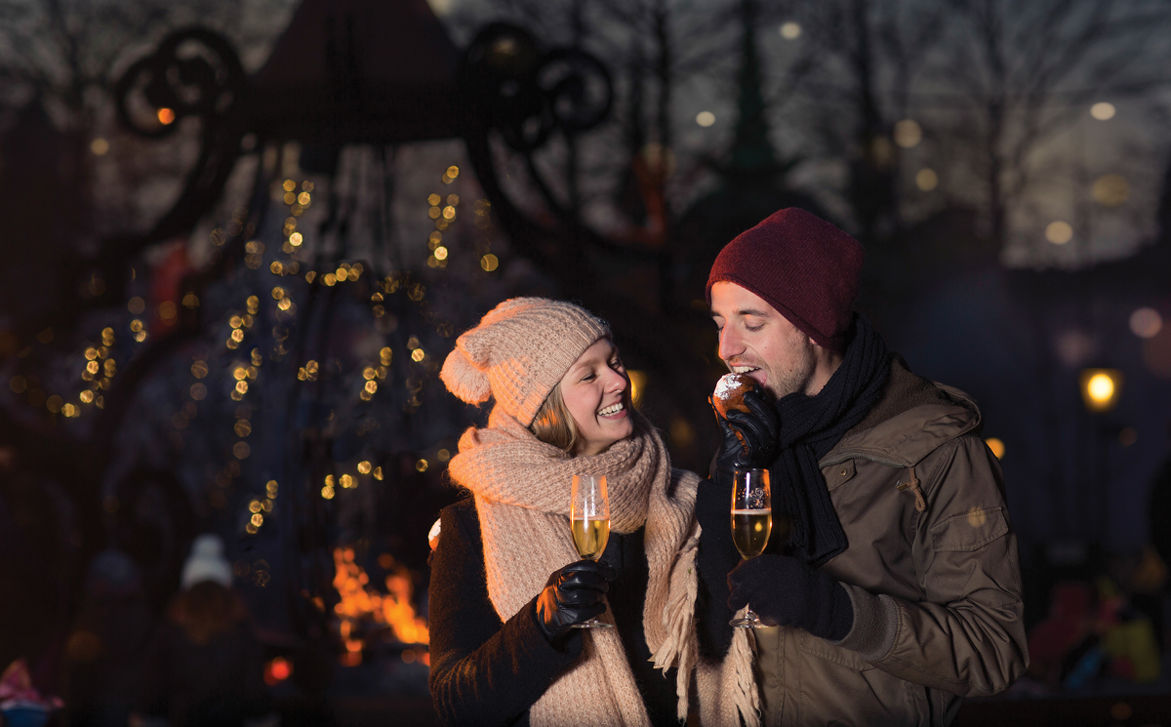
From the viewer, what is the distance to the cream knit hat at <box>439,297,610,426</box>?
250 cm

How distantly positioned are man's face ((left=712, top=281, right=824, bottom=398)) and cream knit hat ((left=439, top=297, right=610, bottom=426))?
0.31 meters

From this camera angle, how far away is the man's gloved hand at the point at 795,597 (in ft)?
A: 6.53

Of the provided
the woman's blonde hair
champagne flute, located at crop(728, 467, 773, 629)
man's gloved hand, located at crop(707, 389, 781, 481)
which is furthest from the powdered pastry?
the woman's blonde hair

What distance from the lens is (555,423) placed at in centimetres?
255

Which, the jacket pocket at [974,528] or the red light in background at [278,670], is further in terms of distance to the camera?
the red light in background at [278,670]

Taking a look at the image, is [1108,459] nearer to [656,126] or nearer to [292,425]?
[656,126]

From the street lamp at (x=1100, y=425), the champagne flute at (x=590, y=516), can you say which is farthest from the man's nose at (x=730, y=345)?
the street lamp at (x=1100, y=425)

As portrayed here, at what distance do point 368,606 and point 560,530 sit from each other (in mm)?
3788

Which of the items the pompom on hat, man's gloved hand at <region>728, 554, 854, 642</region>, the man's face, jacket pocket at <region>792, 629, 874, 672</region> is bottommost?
the pompom on hat

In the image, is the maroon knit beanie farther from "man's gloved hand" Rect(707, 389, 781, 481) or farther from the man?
"man's gloved hand" Rect(707, 389, 781, 481)

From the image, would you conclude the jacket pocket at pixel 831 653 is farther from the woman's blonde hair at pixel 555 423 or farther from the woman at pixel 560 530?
the woman's blonde hair at pixel 555 423

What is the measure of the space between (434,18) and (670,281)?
95.6 inches

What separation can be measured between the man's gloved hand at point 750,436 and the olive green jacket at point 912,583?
0.39 feet

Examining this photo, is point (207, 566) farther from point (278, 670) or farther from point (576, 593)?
point (576, 593)
